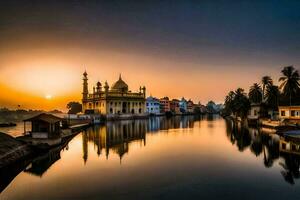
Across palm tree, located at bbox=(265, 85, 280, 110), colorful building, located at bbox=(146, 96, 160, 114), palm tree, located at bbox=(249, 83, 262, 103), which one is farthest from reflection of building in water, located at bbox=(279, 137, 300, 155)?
colorful building, located at bbox=(146, 96, 160, 114)

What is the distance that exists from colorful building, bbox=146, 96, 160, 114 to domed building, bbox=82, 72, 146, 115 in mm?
30769

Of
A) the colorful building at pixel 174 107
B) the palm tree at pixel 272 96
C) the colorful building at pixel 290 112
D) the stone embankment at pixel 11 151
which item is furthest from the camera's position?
the colorful building at pixel 174 107

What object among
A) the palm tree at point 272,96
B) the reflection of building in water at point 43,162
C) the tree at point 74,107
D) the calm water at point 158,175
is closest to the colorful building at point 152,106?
the tree at point 74,107

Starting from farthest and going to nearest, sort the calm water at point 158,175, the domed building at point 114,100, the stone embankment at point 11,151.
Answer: the domed building at point 114,100 < the stone embankment at point 11,151 < the calm water at point 158,175

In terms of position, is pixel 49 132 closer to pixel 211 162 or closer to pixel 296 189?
pixel 211 162

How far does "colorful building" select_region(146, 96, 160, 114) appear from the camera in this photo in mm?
152375

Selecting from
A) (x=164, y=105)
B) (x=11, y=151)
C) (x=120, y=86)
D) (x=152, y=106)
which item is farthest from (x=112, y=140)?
(x=164, y=105)

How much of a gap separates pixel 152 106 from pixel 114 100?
171 feet

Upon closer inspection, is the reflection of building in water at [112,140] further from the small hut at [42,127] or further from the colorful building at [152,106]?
the colorful building at [152,106]

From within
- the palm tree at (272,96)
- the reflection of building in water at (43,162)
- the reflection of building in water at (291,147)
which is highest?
the palm tree at (272,96)

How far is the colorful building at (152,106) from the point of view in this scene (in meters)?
152

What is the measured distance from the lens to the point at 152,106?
509 feet

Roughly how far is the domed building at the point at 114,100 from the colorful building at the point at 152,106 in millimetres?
30769

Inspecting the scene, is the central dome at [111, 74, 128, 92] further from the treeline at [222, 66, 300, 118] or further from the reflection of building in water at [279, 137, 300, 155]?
the reflection of building in water at [279, 137, 300, 155]
